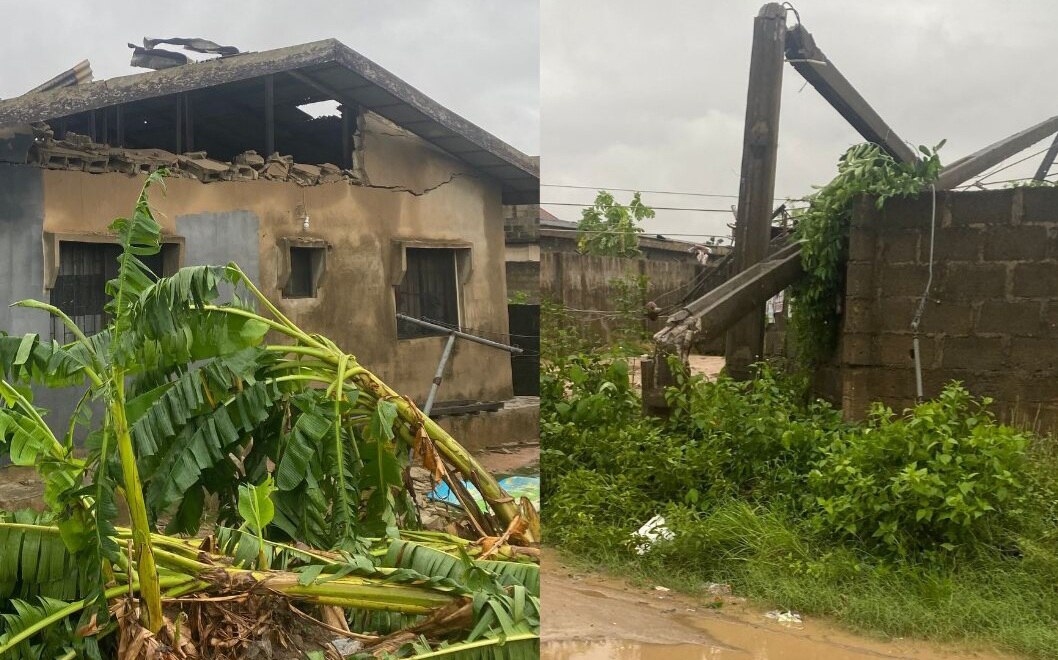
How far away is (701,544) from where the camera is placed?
11.4 ft

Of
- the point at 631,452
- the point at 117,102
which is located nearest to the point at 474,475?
the point at 117,102

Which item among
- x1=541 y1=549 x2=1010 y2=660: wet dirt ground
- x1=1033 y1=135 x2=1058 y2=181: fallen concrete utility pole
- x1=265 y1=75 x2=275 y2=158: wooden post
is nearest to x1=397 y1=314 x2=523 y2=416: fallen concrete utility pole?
x1=265 y1=75 x2=275 y2=158: wooden post

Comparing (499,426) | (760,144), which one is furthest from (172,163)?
(760,144)

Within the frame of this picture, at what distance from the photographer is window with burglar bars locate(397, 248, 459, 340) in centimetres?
200

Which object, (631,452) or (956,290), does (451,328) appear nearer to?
(631,452)

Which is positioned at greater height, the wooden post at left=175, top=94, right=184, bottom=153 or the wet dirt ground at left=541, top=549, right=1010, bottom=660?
the wooden post at left=175, top=94, right=184, bottom=153

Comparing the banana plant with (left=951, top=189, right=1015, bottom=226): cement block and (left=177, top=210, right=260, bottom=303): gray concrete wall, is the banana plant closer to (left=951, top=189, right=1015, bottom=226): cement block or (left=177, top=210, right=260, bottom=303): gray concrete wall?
(left=177, top=210, right=260, bottom=303): gray concrete wall

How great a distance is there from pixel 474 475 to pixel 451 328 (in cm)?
32

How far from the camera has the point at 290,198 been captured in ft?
6.70

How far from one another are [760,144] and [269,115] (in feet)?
9.19

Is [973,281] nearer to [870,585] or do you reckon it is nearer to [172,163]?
[870,585]

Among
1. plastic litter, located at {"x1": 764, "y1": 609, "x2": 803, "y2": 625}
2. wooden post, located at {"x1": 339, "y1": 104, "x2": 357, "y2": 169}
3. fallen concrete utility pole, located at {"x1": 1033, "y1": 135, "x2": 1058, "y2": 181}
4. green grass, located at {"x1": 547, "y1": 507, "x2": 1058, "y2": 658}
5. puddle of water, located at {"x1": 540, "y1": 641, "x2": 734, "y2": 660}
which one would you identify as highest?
fallen concrete utility pole, located at {"x1": 1033, "y1": 135, "x2": 1058, "y2": 181}

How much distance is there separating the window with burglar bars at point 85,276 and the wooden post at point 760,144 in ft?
9.99

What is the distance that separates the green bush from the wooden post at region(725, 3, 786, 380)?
1.16m
